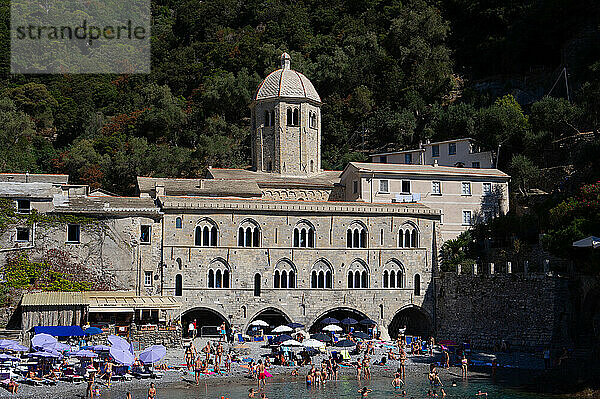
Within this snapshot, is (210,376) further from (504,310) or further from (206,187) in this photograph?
(504,310)

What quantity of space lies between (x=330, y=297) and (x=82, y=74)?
188 feet

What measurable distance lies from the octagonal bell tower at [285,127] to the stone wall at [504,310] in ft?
52.6

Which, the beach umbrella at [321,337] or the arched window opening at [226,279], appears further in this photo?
the arched window opening at [226,279]

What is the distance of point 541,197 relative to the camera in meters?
61.4

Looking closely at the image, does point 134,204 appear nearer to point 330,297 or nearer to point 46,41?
point 330,297

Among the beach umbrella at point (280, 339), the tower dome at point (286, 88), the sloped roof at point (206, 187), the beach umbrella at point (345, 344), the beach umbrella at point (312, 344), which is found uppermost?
the tower dome at point (286, 88)

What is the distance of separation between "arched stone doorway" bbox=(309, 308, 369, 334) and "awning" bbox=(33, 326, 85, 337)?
1633 centimetres

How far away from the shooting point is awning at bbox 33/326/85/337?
1578 inches

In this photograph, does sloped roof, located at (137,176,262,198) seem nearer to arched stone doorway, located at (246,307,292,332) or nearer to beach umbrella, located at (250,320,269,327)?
arched stone doorway, located at (246,307,292,332)

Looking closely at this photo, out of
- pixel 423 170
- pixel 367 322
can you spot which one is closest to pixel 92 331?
pixel 367 322

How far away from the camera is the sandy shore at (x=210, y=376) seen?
1375 inches

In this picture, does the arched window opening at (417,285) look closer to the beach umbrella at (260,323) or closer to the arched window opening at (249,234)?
the beach umbrella at (260,323)

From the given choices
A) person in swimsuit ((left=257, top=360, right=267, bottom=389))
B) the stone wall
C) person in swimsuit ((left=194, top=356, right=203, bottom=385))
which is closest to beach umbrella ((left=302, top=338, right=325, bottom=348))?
person in swimsuit ((left=257, top=360, right=267, bottom=389))

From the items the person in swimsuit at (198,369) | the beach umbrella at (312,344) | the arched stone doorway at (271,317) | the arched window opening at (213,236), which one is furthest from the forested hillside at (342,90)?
the person in swimsuit at (198,369)
